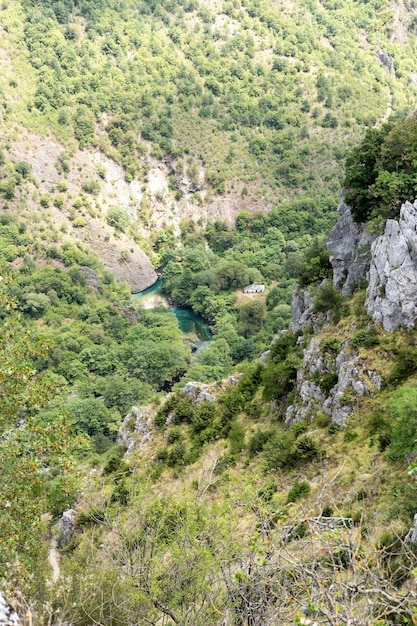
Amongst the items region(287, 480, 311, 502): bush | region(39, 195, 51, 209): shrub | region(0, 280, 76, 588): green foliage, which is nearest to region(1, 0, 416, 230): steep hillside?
region(39, 195, 51, 209): shrub

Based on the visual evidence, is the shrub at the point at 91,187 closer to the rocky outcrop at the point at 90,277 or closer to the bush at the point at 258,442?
the rocky outcrop at the point at 90,277

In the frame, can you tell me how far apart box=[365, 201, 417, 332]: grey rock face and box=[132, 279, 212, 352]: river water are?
2808 inches

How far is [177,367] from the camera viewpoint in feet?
284

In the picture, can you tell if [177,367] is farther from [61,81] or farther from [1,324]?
[61,81]

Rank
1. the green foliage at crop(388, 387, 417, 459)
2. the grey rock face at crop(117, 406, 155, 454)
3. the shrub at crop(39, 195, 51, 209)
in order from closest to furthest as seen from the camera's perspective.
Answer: the green foliage at crop(388, 387, 417, 459) < the grey rock face at crop(117, 406, 155, 454) < the shrub at crop(39, 195, 51, 209)

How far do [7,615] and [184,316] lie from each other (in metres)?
107

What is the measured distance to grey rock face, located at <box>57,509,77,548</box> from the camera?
34062 millimetres

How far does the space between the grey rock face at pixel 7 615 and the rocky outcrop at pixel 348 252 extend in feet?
90.4

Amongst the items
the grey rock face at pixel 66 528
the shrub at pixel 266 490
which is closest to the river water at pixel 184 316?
the grey rock face at pixel 66 528

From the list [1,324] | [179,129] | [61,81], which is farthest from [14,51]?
[1,324]

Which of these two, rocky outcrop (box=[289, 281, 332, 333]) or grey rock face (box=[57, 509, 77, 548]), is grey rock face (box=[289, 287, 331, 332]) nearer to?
rocky outcrop (box=[289, 281, 332, 333])

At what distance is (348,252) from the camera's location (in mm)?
35438

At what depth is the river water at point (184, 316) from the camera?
347ft

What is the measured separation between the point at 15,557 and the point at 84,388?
71.6 meters
